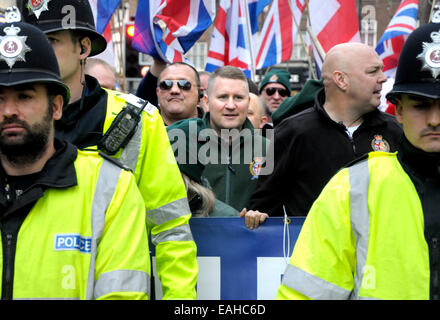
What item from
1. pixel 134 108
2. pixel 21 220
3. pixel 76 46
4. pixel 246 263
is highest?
pixel 76 46

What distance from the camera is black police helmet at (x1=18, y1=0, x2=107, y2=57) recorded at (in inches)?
146

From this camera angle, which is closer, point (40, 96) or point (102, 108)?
point (40, 96)

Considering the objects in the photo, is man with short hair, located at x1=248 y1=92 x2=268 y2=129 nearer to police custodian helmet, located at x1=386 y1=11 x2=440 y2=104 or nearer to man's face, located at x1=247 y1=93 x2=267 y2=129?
man's face, located at x1=247 y1=93 x2=267 y2=129

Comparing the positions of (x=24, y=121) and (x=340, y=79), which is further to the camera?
(x=340, y=79)

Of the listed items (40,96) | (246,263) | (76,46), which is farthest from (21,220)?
(246,263)

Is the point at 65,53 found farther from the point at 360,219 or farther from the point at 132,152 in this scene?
the point at 360,219

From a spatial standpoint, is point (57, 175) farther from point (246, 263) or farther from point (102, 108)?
point (246, 263)

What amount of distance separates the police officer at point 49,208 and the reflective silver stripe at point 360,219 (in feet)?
2.86

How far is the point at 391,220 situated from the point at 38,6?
2.19m

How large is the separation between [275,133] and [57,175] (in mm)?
2416

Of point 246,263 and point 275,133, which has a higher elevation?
point 275,133

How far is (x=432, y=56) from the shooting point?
2738mm

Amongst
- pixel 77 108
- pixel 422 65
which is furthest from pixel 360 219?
pixel 77 108
